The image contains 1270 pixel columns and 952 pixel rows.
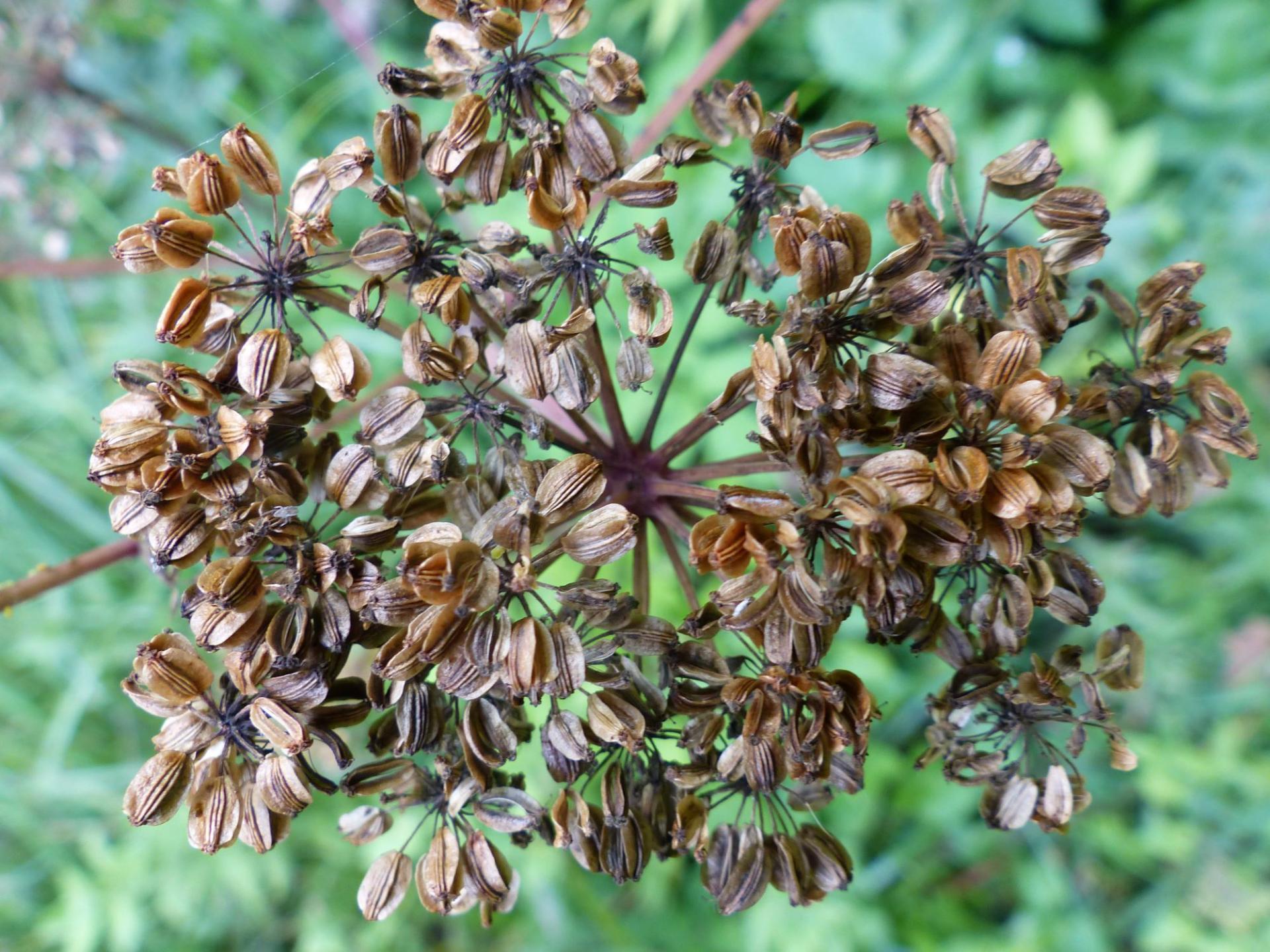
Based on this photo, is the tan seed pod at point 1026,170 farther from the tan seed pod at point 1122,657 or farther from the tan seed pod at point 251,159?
the tan seed pod at point 251,159

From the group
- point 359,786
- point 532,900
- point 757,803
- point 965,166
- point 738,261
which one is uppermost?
point 738,261

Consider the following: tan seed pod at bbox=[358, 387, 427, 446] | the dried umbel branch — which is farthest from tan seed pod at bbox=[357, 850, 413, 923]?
tan seed pod at bbox=[358, 387, 427, 446]

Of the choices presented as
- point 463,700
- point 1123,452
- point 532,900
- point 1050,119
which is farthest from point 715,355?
point 532,900

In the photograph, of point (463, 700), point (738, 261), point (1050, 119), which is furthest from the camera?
point (1050, 119)

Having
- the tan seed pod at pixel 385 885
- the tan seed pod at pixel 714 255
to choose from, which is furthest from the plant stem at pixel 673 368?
the tan seed pod at pixel 385 885

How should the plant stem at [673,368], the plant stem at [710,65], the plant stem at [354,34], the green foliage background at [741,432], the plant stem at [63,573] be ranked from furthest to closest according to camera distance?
the green foliage background at [741,432]
the plant stem at [354,34]
the plant stem at [710,65]
the plant stem at [63,573]
the plant stem at [673,368]

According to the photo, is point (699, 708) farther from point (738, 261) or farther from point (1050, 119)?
point (1050, 119)

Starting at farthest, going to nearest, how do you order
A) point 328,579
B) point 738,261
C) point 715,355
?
point 715,355 → point 738,261 → point 328,579
